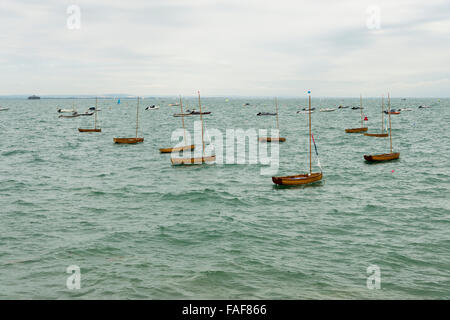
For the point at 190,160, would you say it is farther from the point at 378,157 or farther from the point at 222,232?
the point at 222,232

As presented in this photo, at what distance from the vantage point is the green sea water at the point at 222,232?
16.8m

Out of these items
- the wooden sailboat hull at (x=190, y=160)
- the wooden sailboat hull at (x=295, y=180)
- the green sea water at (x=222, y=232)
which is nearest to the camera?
the green sea water at (x=222, y=232)

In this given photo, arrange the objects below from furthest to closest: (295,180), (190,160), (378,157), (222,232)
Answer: (190,160) → (378,157) → (295,180) → (222,232)

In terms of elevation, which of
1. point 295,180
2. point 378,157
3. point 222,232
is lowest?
point 222,232

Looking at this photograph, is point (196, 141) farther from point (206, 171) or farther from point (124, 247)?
point (124, 247)

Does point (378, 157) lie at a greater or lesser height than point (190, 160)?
greater

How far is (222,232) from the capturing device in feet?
78.1

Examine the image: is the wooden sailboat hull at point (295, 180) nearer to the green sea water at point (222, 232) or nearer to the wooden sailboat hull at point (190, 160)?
the green sea water at point (222, 232)

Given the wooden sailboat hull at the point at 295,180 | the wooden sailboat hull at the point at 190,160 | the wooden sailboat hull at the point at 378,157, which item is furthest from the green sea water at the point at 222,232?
the wooden sailboat hull at the point at 378,157

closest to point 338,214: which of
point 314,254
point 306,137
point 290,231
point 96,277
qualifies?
point 290,231

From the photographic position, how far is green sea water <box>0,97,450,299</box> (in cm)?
1683

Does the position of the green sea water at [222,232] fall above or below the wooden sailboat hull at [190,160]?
below

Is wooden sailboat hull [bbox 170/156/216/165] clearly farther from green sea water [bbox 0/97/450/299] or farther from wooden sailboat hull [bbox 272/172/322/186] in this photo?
wooden sailboat hull [bbox 272/172/322/186]

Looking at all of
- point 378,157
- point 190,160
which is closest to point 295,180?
point 190,160
